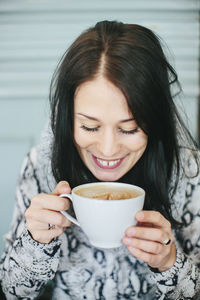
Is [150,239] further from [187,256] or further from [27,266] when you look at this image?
[27,266]

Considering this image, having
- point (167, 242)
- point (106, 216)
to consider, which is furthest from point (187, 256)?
point (106, 216)

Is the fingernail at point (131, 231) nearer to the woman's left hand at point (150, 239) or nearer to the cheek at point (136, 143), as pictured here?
the woman's left hand at point (150, 239)

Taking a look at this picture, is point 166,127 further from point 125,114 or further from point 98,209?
point 98,209

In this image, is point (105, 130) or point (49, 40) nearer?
point (105, 130)

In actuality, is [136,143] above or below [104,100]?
below

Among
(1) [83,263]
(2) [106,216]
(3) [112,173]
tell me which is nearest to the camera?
(2) [106,216]

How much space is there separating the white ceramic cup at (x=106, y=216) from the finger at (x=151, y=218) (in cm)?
1

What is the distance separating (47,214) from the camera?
2.88 feet

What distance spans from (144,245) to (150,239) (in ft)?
0.07

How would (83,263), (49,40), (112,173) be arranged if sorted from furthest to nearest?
(49,40) → (83,263) → (112,173)

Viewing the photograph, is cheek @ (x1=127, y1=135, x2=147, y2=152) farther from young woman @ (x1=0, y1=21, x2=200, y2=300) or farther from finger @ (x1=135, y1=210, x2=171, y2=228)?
finger @ (x1=135, y1=210, x2=171, y2=228)

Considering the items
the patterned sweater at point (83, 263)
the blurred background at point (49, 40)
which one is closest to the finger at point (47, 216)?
the patterned sweater at point (83, 263)

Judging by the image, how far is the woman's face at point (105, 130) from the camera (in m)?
0.94

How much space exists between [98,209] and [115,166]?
1.07 feet
